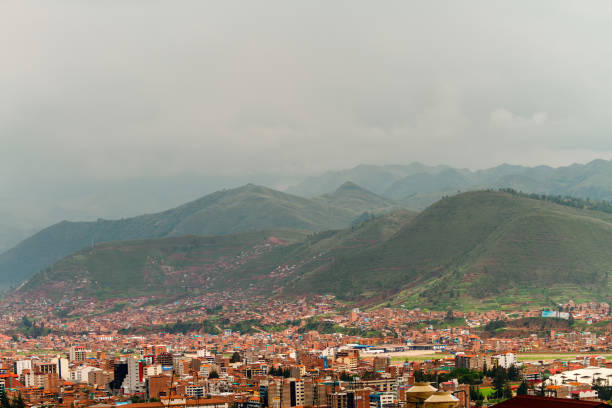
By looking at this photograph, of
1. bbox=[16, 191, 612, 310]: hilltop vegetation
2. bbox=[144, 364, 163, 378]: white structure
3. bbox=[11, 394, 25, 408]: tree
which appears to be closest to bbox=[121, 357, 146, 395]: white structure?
bbox=[144, 364, 163, 378]: white structure

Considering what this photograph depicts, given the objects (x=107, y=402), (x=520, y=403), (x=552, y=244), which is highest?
(x=552, y=244)

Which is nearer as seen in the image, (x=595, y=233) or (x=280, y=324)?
A: (x=280, y=324)

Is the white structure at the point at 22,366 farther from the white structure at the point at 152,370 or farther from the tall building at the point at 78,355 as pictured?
the tall building at the point at 78,355

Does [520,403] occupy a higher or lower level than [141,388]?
higher

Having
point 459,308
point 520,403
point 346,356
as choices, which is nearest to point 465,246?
point 459,308

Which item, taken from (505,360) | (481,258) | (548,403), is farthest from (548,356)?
(548,403)

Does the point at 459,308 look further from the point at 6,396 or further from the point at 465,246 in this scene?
the point at 6,396

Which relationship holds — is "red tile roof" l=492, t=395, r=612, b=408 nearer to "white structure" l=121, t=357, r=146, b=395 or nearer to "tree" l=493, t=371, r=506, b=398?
"tree" l=493, t=371, r=506, b=398
